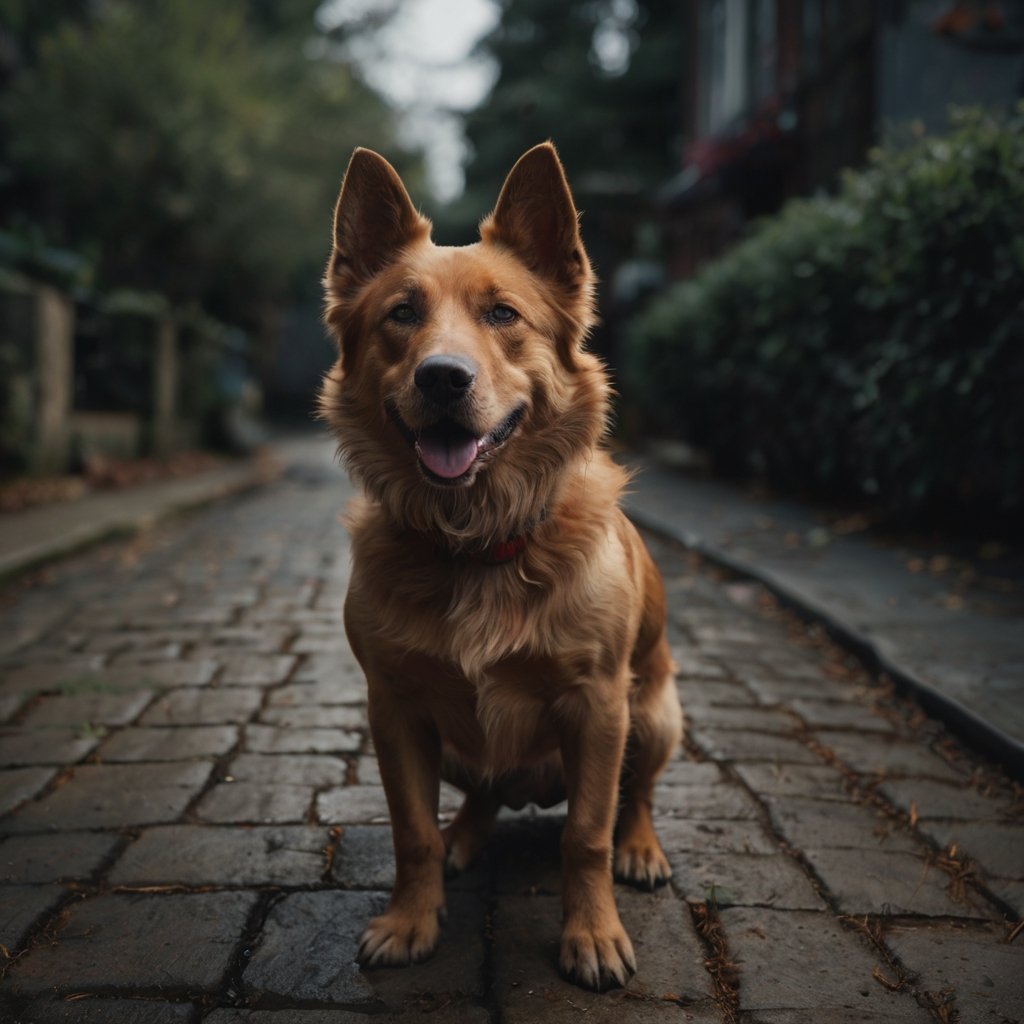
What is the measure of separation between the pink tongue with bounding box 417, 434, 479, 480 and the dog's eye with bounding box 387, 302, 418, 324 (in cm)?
35

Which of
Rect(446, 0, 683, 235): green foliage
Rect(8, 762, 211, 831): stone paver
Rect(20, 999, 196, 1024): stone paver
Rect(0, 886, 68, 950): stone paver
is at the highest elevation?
Rect(446, 0, 683, 235): green foliage

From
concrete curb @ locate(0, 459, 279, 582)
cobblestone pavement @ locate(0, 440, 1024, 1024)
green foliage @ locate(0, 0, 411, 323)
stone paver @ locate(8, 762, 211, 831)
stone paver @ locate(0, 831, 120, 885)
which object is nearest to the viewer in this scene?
cobblestone pavement @ locate(0, 440, 1024, 1024)

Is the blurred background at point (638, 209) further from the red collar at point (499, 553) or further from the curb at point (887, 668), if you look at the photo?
the red collar at point (499, 553)

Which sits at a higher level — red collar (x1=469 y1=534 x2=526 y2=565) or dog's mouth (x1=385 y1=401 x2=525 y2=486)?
dog's mouth (x1=385 y1=401 x2=525 y2=486)

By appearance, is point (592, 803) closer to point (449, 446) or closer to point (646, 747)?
point (646, 747)

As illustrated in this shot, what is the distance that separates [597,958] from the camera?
2152 millimetres

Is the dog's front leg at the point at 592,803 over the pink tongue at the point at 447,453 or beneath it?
beneath

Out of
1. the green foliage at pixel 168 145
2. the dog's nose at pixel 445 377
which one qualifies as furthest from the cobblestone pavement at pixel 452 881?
the green foliage at pixel 168 145

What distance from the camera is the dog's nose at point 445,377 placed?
2.32 meters

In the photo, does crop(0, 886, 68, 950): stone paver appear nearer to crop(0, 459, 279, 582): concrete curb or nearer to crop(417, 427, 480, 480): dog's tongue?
crop(417, 427, 480, 480): dog's tongue

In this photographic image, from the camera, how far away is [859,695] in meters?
4.11

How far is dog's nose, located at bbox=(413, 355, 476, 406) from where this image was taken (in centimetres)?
232

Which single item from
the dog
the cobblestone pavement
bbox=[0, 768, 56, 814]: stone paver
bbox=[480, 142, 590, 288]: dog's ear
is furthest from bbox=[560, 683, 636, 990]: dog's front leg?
bbox=[0, 768, 56, 814]: stone paver

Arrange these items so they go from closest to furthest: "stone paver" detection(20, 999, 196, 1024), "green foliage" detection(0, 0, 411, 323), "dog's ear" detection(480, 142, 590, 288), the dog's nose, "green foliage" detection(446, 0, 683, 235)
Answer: "stone paver" detection(20, 999, 196, 1024), the dog's nose, "dog's ear" detection(480, 142, 590, 288), "green foliage" detection(0, 0, 411, 323), "green foliage" detection(446, 0, 683, 235)
